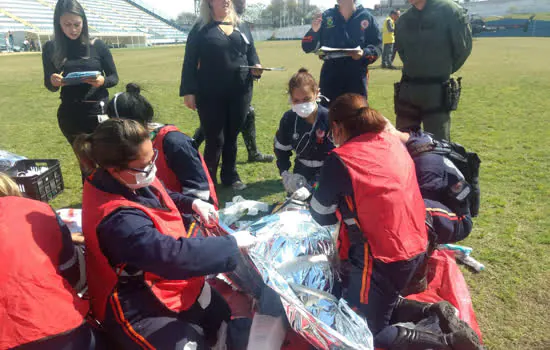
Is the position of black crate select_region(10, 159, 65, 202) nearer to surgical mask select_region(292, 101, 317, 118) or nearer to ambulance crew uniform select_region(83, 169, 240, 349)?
ambulance crew uniform select_region(83, 169, 240, 349)

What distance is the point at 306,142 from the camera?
11.9ft

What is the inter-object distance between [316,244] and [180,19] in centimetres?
9435

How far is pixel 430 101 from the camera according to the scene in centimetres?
412

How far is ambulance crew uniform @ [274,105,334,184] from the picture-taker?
3.56m

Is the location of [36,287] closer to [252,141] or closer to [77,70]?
[77,70]

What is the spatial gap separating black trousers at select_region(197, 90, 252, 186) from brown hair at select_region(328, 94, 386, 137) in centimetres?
196

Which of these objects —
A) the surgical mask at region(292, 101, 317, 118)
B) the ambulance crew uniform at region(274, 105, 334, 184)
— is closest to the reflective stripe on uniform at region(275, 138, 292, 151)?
the ambulance crew uniform at region(274, 105, 334, 184)

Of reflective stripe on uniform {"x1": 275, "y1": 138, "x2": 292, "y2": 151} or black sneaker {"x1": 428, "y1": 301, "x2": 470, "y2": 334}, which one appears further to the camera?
reflective stripe on uniform {"x1": 275, "y1": 138, "x2": 292, "y2": 151}

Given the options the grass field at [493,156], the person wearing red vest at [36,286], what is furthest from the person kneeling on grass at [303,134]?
the person wearing red vest at [36,286]

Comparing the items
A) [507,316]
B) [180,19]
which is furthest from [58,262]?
[180,19]

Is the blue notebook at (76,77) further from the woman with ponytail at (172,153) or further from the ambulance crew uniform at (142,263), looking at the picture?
the ambulance crew uniform at (142,263)

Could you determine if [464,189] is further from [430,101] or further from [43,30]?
[43,30]

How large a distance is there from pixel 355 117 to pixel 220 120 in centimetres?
216

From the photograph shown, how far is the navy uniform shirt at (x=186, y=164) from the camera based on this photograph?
2.58m
